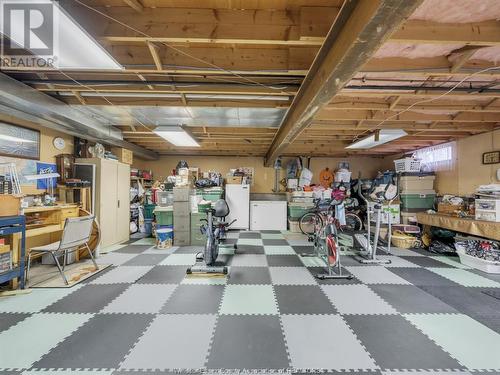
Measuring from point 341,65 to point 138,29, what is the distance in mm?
1643

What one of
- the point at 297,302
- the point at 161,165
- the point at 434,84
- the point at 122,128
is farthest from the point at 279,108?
the point at 161,165

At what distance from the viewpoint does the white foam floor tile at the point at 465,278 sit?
299 cm

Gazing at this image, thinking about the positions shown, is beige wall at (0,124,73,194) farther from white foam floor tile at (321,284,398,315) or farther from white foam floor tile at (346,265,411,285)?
white foam floor tile at (346,265,411,285)

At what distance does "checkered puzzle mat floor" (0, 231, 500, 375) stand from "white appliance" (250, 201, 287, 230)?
335 cm

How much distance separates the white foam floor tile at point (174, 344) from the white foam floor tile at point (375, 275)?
225cm

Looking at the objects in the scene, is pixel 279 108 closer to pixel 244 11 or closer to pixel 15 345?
pixel 244 11

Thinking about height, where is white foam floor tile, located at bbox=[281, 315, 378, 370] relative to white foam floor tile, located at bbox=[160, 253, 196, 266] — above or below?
below

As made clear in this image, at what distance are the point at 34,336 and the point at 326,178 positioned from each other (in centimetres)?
752

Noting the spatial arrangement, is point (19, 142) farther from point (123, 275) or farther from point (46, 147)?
point (123, 275)

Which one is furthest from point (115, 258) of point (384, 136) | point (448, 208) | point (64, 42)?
point (448, 208)

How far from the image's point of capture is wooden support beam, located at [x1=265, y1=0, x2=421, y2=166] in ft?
3.90

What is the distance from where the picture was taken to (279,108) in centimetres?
318

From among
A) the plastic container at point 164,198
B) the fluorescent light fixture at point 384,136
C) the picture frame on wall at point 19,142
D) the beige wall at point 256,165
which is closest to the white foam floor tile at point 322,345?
the fluorescent light fixture at point 384,136

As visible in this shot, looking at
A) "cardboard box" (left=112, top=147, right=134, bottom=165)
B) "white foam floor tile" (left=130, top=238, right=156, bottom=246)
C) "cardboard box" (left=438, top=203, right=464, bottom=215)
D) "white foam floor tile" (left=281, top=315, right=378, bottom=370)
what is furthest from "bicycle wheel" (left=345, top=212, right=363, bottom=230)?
"cardboard box" (left=112, top=147, right=134, bottom=165)
